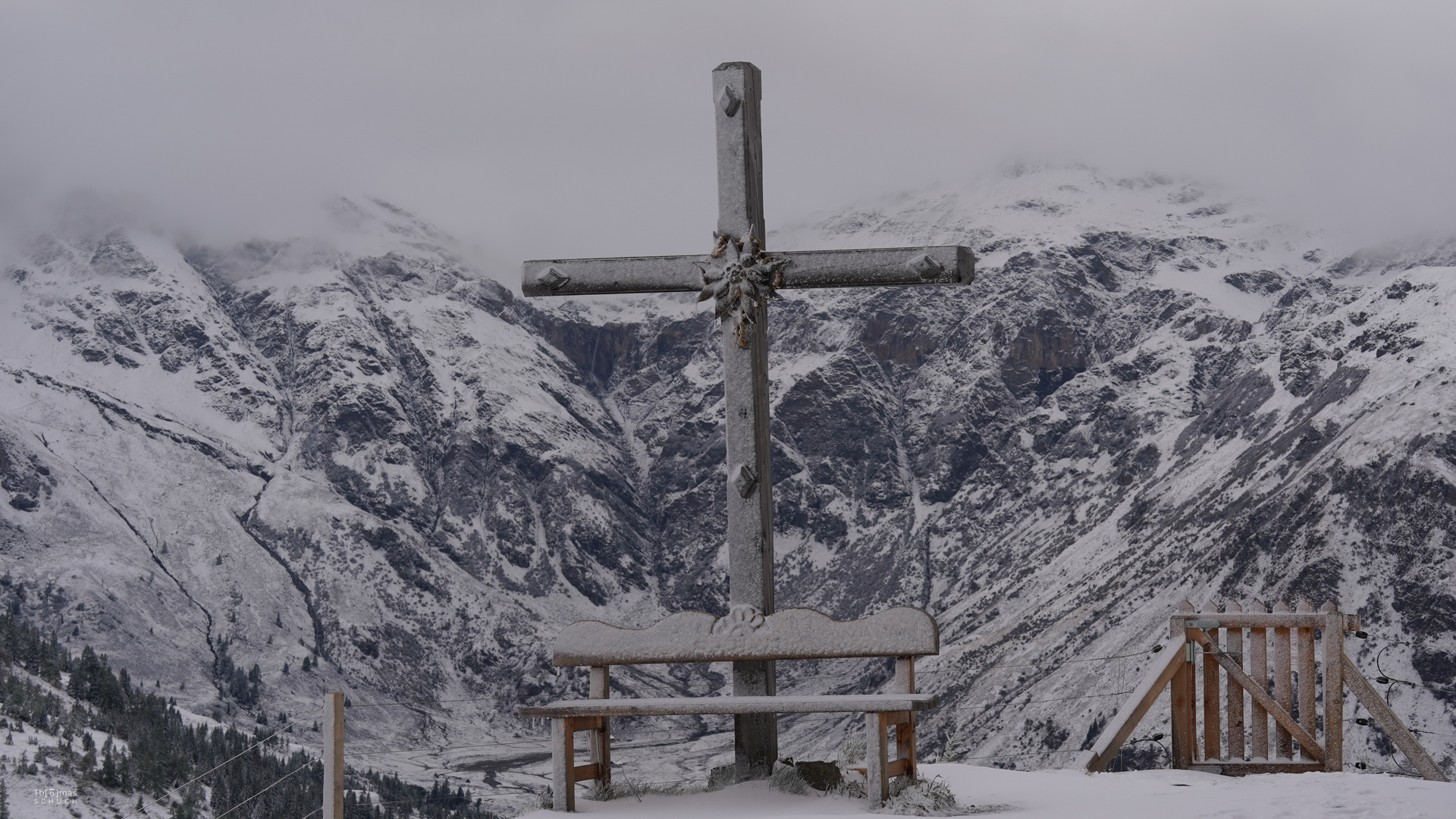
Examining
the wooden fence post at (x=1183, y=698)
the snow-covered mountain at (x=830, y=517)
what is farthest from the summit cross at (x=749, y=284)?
the snow-covered mountain at (x=830, y=517)

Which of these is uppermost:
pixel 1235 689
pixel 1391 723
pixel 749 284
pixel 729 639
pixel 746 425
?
pixel 749 284

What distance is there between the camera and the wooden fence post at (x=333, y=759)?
309 inches

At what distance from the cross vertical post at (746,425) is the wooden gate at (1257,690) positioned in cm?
283

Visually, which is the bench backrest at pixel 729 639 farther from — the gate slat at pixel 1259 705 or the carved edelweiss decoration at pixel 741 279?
the gate slat at pixel 1259 705

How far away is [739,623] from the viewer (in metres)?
9.36

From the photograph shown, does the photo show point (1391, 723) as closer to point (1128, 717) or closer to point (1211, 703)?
point (1211, 703)

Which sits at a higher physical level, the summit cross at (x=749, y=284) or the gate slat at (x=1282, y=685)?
the summit cross at (x=749, y=284)

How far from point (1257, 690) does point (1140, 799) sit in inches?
111

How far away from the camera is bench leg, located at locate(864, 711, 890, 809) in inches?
328

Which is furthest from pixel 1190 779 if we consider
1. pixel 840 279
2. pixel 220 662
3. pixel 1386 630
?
pixel 220 662

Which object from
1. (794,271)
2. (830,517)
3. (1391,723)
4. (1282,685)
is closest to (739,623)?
(794,271)

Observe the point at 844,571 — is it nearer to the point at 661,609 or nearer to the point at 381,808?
the point at 661,609

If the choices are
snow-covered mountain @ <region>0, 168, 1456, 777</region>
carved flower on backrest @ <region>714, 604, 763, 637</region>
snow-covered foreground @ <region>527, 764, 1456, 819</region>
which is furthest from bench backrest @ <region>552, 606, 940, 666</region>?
snow-covered mountain @ <region>0, 168, 1456, 777</region>

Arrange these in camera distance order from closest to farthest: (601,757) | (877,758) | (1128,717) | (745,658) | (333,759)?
(333,759) → (877,758) → (745,658) → (601,757) → (1128,717)
